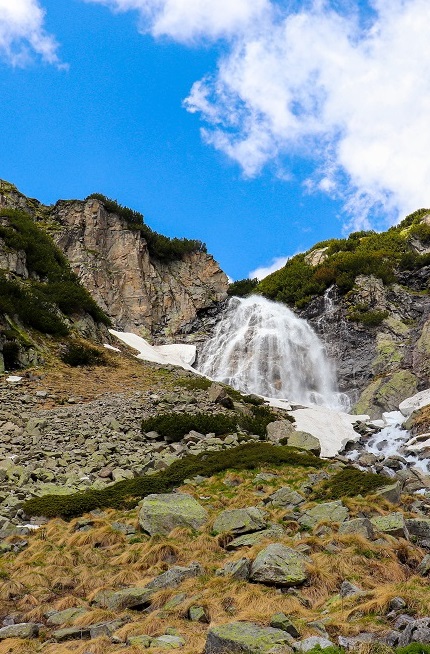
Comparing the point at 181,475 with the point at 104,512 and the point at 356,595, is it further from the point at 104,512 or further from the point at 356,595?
the point at 356,595

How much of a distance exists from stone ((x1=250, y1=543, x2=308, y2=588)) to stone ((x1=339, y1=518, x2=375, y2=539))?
5.45ft

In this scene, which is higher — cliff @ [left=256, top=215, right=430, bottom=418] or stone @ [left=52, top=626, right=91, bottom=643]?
cliff @ [left=256, top=215, right=430, bottom=418]

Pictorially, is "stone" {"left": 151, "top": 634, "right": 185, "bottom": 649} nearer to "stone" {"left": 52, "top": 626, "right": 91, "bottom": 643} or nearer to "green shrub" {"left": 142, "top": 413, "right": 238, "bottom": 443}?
"stone" {"left": 52, "top": 626, "right": 91, "bottom": 643}

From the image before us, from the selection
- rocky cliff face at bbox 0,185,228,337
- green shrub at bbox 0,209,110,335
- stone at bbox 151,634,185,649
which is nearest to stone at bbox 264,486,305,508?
stone at bbox 151,634,185,649

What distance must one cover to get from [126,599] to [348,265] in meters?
55.1

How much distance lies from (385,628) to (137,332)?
49.5 meters

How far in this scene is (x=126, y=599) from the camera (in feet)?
24.4

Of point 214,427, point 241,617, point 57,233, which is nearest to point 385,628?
point 241,617

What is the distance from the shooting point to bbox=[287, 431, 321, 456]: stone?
20516 millimetres

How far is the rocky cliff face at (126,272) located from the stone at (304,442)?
113 feet

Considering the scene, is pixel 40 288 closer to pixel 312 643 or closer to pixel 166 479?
pixel 166 479

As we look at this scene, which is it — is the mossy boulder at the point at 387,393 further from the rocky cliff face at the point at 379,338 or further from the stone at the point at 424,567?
the stone at the point at 424,567

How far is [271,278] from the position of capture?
69.6 meters

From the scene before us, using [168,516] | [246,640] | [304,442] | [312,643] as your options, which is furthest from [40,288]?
[312,643]
